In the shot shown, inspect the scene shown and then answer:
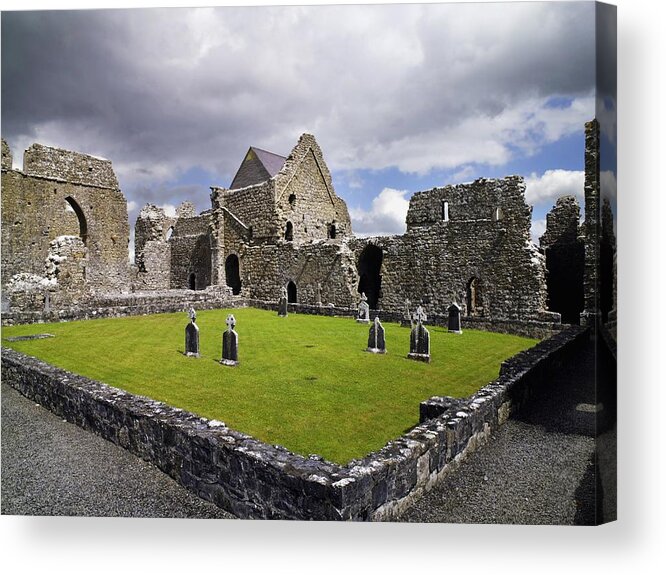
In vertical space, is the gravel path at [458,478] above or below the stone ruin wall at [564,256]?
below

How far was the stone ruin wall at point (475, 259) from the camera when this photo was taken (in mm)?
15742

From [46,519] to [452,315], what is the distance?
9.53 meters

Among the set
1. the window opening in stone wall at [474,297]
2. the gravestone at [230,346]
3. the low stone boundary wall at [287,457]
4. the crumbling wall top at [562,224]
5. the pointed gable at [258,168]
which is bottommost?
the low stone boundary wall at [287,457]

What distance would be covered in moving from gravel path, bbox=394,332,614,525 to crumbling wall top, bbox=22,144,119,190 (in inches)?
596

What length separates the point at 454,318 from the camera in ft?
40.5

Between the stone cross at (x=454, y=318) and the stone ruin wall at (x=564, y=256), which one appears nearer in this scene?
the stone cross at (x=454, y=318)

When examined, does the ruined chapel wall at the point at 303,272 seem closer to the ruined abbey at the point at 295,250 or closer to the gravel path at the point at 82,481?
the ruined abbey at the point at 295,250

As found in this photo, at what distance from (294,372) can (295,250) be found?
13453 mm

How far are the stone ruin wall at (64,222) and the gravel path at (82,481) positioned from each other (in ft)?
21.7

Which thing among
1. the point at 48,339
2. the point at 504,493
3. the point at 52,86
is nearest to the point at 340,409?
the point at 504,493

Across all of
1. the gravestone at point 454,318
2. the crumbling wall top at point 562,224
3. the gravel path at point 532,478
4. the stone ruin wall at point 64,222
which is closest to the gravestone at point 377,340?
the gravestone at point 454,318

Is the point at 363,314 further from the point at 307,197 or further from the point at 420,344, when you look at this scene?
the point at 307,197

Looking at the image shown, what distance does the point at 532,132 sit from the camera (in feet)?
19.8

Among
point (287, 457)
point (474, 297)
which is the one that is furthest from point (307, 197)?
point (287, 457)
